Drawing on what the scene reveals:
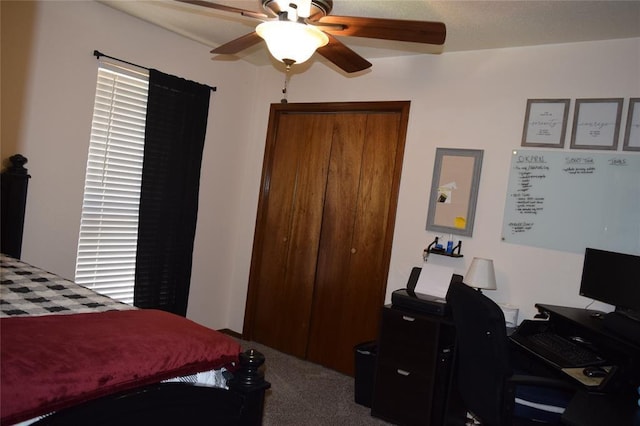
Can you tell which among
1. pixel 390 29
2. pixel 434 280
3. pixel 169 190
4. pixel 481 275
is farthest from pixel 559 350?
pixel 169 190

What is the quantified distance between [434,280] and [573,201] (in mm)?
972

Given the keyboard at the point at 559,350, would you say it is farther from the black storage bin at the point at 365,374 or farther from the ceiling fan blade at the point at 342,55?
the ceiling fan blade at the point at 342,55

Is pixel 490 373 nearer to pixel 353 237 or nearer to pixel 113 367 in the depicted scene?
pixel 113 367

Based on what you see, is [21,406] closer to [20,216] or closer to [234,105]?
[20,216]

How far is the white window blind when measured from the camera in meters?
3.29

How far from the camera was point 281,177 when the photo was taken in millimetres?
4156

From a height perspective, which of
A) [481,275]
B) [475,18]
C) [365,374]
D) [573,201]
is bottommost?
[365,374]

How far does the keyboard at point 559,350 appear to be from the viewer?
7.16 feet

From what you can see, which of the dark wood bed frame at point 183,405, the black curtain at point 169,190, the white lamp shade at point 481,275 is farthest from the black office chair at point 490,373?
the black curtain at point 169,190

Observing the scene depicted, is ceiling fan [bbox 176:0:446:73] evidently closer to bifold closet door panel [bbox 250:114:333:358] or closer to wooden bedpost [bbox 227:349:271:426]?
wooden bedpost [bbox 227:349:271:426]

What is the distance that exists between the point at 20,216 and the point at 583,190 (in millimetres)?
3347

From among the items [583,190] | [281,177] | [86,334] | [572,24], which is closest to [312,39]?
[86,334]

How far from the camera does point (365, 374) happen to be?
10.4 feet

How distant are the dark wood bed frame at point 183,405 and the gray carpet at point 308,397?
1162 mm
